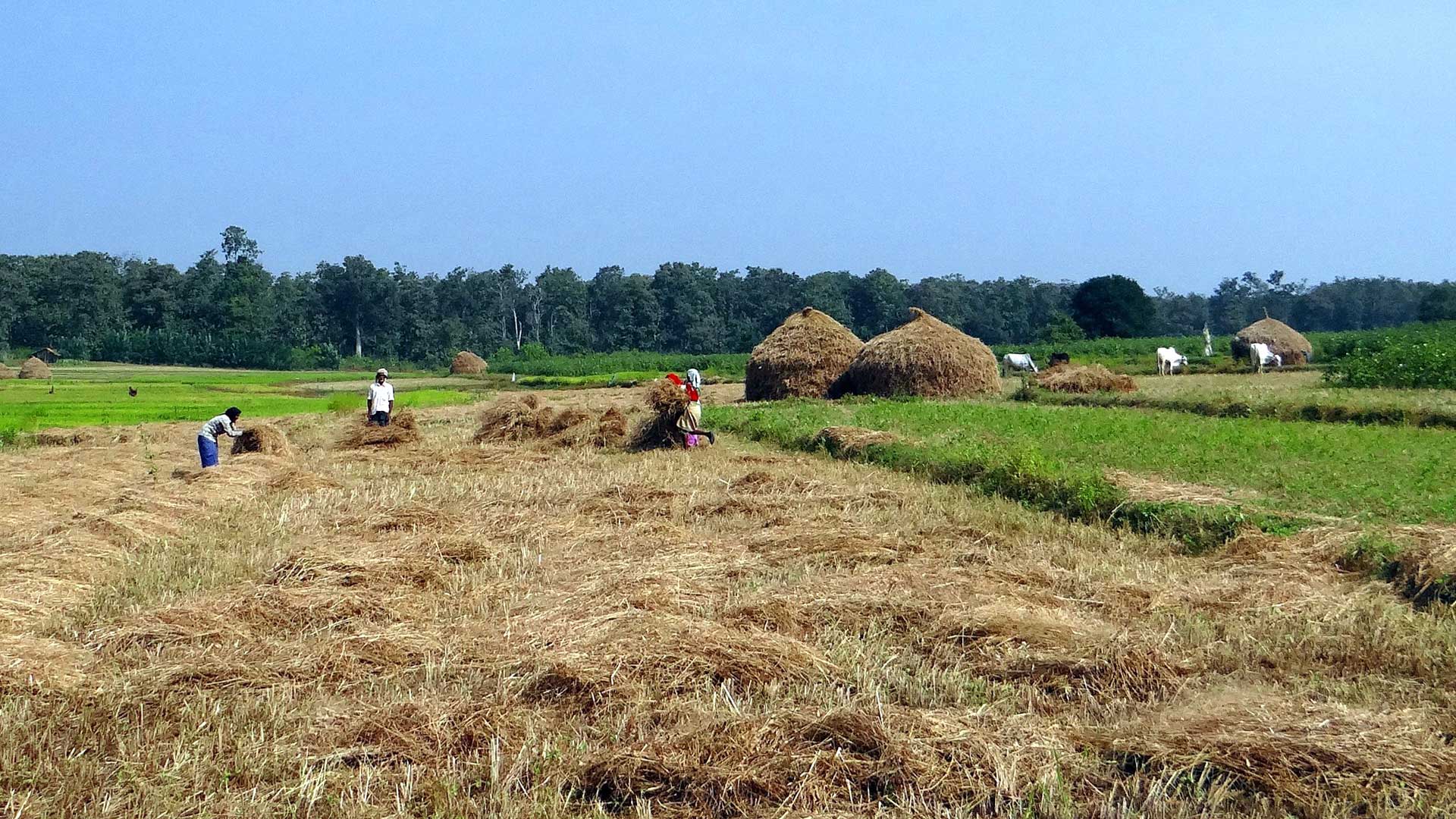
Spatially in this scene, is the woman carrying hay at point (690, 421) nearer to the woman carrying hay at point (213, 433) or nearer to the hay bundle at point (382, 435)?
the hay bundle at point (382, 435)

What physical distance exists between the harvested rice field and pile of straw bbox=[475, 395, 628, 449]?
6.72 meters

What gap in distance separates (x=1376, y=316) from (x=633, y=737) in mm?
91616

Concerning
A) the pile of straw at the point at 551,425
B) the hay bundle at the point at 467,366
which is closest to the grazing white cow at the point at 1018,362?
the pile of straw at the point at 551,425

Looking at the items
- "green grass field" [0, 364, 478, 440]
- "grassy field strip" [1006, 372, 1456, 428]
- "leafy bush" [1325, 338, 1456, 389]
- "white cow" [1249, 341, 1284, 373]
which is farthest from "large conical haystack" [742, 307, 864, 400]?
"white cow" [1249, 341, 1284, 373]

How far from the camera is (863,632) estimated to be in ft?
19.1

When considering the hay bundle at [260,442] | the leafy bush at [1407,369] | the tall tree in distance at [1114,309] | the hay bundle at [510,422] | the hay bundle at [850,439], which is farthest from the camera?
the tall tree in distance at [1114,309]

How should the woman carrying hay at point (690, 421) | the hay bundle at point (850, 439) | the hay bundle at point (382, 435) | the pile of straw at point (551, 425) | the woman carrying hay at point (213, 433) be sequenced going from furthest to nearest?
the pile of straw at point (551, 425) < the hay bundle at point (382, 435) < the woman carrying hay at point (690, 421) < the hay bundle at point (850, 439) < the woman carrying hay at point (213, 433)

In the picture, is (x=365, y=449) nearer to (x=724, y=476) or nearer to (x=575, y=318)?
(x=724, y=476)

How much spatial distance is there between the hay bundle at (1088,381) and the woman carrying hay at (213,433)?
49.0 feet

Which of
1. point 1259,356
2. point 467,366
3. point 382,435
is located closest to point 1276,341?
point 1259,356

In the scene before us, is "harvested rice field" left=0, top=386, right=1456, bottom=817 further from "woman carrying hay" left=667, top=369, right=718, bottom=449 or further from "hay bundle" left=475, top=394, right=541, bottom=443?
"hay bundle" left=475, top=394, right=541, bottom=443

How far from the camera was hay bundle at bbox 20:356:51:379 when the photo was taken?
4028cm

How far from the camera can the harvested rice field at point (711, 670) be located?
3.90 metres

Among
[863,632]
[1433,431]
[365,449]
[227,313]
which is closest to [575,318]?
[227,313]
